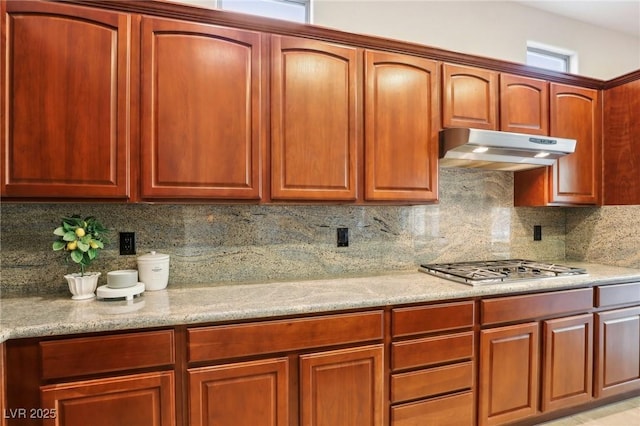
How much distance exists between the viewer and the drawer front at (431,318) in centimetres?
170

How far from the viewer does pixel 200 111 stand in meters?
1.69

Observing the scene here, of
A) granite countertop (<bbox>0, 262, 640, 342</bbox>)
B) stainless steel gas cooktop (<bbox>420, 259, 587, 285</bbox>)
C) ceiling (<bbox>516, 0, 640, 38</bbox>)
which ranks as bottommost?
Answer: granite countertop (<bbox>0, 262, 640, 342</bbox>)

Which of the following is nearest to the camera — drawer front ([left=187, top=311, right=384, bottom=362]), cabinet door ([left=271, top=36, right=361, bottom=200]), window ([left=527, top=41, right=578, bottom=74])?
drawer front ([left=187, top=311, right=384, bottom=362])

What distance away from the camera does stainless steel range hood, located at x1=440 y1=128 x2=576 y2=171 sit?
203 centimetres

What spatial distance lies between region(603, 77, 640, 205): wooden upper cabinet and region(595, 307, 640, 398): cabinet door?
34.7 inches

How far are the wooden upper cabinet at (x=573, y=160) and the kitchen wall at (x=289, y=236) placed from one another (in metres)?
0.25

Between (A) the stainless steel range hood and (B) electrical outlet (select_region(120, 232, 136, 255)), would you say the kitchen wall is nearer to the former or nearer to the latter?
(B) electrical outlet (select_region(120, 232, 136, 255))

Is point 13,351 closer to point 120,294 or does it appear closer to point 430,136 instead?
point 120,294

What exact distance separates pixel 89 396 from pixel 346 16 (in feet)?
8.66

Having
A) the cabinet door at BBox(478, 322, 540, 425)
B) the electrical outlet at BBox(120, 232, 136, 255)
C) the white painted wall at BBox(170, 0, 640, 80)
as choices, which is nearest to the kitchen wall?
the electrical outlet at BBox(120, 232, 136, 255)

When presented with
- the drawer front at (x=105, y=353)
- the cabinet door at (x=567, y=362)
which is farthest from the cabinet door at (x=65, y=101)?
the cabinet door at (x=567, y=362)

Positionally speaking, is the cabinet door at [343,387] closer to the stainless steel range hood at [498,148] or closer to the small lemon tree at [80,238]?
the small lemon tree at [80,238]

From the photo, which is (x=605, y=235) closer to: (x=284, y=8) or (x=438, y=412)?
(x=438, y=412)

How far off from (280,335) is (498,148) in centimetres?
177
